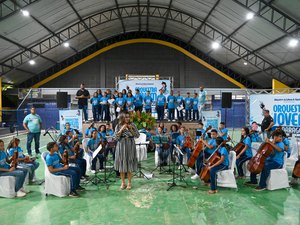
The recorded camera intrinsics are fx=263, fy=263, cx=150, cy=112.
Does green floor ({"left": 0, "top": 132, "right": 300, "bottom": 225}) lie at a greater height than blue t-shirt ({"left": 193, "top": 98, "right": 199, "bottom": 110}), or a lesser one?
lesser

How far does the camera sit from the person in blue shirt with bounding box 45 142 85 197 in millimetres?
4992

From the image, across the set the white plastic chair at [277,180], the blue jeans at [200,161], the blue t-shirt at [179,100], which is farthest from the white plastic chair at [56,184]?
the blue t-shirt at [179,100]

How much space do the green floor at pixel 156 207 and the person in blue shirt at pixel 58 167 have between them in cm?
29

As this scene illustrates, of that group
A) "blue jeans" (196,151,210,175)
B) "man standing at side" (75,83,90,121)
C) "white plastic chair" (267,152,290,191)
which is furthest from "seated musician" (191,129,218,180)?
"man standing at side" (75,83,90,121)

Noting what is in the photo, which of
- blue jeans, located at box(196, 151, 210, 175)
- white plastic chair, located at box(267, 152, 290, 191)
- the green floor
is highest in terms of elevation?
blue jeans, located at box(196, 151, 210, 175)

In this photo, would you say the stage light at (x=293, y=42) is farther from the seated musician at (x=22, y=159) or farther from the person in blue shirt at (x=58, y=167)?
the seated musician at (x=22, y=159)

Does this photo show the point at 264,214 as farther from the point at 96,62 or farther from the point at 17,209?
the point at 96,62

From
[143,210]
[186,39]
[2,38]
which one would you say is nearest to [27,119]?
[143,210]

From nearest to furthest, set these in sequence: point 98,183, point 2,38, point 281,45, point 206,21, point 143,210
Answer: point 143,210, point 98,183, point 2,38, point 281,45, point 206,21

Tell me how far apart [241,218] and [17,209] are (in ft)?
12.1

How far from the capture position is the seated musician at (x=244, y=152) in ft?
20.0

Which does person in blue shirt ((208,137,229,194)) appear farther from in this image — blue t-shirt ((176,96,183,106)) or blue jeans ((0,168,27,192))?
blue t-shirt ((176,96,183,106))

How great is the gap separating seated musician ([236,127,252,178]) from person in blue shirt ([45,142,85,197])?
3671mm

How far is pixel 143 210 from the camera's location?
14.3ft
